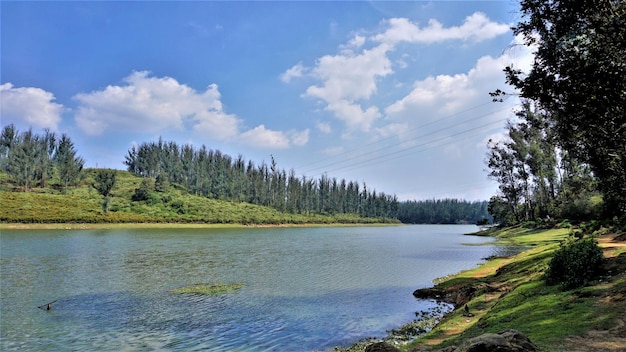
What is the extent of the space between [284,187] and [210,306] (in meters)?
179

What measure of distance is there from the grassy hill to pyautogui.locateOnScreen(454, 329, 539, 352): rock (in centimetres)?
9909

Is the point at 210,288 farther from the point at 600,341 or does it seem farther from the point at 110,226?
the point at 110,226

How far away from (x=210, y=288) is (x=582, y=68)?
2344 cm

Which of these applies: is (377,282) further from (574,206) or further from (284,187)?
(284,187)

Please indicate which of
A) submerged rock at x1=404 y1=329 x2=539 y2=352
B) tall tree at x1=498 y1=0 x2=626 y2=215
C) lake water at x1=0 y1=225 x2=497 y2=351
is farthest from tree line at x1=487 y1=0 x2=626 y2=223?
lake water at x1=0 y1=225 x2=497 y2=351

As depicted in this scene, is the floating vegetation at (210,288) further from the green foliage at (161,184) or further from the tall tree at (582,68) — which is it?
the green foliage at (161,184)

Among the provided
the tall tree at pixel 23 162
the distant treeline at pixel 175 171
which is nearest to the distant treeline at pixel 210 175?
the distant treeline at pixel 175 171

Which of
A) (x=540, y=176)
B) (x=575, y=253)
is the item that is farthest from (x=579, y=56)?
(x=540, y=176)

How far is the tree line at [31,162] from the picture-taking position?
12162 cm

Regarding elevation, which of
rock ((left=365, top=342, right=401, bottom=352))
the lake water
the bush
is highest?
the bush

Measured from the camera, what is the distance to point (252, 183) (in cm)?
18775

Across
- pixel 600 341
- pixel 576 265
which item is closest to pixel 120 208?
pixel 576 265

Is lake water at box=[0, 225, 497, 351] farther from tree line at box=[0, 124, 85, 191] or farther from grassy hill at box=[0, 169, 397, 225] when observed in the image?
tree line at box=[0, 124, 85, 191]

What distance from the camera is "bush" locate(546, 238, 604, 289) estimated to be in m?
13.9
